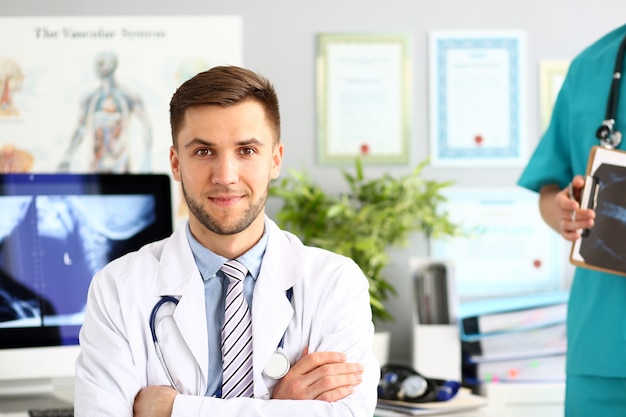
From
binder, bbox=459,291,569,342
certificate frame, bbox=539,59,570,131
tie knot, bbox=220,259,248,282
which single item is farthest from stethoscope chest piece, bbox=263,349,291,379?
certificate frame, bbox=539,59,570,131

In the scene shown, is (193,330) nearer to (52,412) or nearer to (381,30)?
(52,412)

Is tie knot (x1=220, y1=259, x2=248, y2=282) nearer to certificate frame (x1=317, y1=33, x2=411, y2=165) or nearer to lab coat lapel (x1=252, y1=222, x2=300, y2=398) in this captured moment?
lab coat lapel (x1=252, y1=222, x2=300, y2=398)

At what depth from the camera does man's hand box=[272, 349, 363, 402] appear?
1.28 m

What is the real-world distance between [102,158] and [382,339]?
97 centimetres

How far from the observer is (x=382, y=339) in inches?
86.4

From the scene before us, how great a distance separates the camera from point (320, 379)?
1.29 meters

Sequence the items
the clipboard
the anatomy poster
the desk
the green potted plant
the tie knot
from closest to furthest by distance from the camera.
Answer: the tie knot → the clipboard → the desk → the green potted plant → the anatomy poster

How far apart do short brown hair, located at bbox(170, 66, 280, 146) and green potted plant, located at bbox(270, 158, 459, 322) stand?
33.5 inches

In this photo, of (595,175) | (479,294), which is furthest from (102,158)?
(595,175)

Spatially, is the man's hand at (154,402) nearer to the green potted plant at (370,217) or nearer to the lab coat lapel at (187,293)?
the lab coat lapel at (187,293)

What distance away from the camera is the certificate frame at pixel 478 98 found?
7.95 ft

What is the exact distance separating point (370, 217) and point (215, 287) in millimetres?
930

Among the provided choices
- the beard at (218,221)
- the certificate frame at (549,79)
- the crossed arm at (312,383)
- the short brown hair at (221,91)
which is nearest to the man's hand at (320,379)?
the crossed arm at (312,383)

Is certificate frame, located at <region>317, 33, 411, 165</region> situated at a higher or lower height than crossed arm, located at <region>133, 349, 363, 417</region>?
higher
